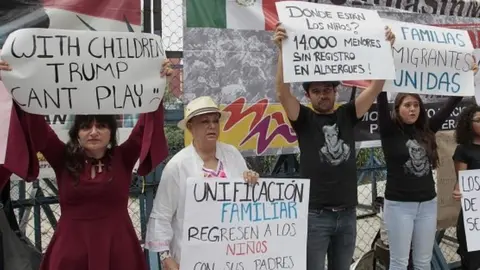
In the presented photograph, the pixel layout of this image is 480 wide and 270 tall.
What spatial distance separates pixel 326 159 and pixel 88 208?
1.38m

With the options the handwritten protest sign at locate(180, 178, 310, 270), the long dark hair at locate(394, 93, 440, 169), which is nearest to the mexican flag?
the long dark hair at locate(394, 93, 440, 169)

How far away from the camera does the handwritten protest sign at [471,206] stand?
12.8ft

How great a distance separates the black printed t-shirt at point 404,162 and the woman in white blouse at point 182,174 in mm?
1228

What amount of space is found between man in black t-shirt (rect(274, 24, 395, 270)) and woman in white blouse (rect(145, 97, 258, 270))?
1.60 feet

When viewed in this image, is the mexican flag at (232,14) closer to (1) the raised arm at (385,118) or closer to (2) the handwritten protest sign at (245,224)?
(1) the raised arm at (385,118)

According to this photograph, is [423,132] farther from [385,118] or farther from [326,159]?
[326,159]

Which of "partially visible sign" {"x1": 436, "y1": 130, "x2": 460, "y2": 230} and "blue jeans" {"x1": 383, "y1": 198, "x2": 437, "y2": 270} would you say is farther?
"partially visible sign" {"x1": 436, "y1": 130, "x2": 460, "y2": 230}

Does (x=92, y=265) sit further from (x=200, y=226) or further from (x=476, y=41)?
(x=476, y=41)

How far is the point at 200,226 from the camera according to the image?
2.74m

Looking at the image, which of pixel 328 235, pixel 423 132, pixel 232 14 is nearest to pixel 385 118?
pixel 423 132

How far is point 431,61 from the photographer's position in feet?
12.6

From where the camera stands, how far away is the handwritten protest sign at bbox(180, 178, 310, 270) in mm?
2725

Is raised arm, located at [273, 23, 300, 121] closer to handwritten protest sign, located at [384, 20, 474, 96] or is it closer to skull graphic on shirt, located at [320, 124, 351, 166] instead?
skull graphic on shirt, located at [320, 124, 351, 166]

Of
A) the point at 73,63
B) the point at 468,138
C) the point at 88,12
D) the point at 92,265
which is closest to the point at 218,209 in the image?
the point at 92,265
